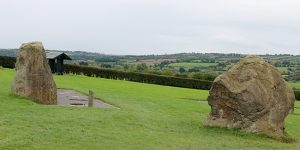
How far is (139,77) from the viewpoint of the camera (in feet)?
209

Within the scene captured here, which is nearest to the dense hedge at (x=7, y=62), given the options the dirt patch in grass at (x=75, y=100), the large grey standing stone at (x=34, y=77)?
the dirt patch in grass at (x=75, y=100)

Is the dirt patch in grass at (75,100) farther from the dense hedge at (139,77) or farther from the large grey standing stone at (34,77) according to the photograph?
the dense hedge at (139,77)

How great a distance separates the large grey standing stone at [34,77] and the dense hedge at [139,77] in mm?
36853

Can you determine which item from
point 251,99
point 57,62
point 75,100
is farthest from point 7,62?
point 251,99

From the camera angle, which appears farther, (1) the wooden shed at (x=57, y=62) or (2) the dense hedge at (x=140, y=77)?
(2) the dense hedge at (x=140, y=77)

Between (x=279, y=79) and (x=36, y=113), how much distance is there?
10774mm

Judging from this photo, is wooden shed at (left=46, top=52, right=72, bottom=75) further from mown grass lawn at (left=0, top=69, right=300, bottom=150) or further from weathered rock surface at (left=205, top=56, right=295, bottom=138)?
weathered rock surface at (left=205, top=56, right=295, bottom=138)

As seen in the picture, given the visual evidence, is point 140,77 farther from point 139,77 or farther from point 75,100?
point 75,100

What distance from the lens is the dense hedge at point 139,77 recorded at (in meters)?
61.7

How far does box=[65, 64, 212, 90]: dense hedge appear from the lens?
6169 centimetres

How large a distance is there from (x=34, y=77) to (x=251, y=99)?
11145 millimetres

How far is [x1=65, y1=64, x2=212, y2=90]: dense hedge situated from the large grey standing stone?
121 ft

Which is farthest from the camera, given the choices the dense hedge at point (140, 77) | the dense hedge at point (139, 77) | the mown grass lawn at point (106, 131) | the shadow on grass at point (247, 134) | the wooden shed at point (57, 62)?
the dense hedge at point (139, 77)

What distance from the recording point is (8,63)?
5819 centimetres
